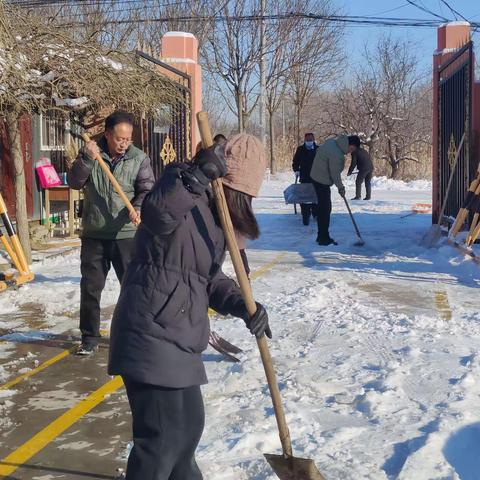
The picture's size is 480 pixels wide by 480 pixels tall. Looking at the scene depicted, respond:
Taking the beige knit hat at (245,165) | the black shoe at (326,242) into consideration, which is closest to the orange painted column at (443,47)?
the black shoe at (326,242)

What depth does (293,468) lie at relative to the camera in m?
3.14

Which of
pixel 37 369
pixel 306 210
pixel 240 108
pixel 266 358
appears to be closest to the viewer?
pixel 266 358

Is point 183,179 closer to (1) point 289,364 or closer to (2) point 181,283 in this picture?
(2) point 181,283

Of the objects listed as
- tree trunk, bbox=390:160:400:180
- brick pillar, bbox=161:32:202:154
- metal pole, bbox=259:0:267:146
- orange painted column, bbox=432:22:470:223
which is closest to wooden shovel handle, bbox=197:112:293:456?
orange painted column, bbox=432:22:470:223

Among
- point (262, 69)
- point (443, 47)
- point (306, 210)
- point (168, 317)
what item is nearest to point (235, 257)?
Result: point (168, 317)

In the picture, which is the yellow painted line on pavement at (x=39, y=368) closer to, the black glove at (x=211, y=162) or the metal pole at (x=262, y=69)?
the black glove at (x=211, y=162)

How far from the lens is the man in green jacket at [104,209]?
5.29 metres

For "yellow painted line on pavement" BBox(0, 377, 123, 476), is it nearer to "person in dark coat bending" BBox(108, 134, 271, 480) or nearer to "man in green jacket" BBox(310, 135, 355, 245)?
"person in dark coat bending" BBox(108, 134, 271, 480)

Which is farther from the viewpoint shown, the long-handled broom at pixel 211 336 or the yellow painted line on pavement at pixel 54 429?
the long-handled broom at pixel 211 336

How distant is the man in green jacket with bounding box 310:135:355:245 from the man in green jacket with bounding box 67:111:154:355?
6.10 meters

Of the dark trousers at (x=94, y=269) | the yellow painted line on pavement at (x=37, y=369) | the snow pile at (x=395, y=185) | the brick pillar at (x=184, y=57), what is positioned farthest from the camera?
the snow pile at (x=395, y=185)

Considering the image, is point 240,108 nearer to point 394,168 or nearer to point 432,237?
point 394,168

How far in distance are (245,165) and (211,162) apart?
0.74 ft

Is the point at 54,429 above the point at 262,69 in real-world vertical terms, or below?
below
